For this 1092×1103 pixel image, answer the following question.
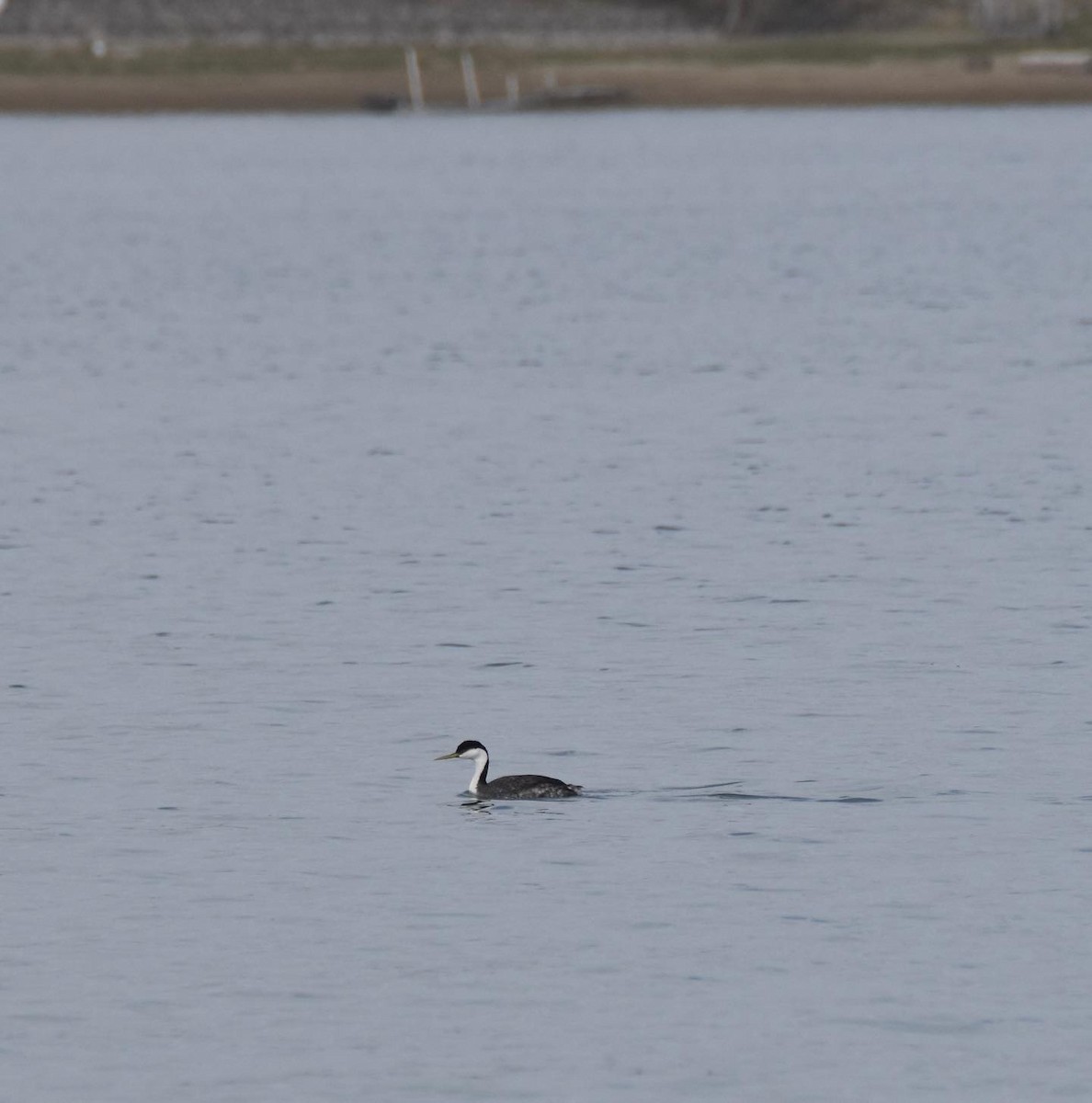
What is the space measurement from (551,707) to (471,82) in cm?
11512

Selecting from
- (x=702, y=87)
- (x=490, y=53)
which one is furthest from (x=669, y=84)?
(x=490, y=53)

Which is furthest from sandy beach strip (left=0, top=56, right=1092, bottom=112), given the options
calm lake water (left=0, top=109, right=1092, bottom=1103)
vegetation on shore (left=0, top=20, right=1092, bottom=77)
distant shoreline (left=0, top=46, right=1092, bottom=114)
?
calm lake water (left=0, top=109, right=1092, bottom=1103)

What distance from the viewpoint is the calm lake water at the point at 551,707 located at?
1499cm

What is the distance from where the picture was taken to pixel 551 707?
73.9ft

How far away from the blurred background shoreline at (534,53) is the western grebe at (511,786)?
111m

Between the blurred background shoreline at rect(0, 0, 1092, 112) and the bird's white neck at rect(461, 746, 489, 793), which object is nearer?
the bird's white neck at rect(461, 746, 489, 793)

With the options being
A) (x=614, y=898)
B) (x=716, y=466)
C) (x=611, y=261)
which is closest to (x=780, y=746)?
(x=614, y=898)

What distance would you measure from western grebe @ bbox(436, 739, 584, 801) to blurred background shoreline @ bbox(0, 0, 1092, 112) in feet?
363

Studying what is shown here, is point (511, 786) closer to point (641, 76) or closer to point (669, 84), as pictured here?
point (641, 76)

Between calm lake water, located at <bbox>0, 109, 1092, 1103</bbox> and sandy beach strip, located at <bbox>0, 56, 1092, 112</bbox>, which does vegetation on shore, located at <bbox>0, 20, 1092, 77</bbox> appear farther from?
calm lake water, located at <bbox>0, 109, 1092, 1103</bbox>

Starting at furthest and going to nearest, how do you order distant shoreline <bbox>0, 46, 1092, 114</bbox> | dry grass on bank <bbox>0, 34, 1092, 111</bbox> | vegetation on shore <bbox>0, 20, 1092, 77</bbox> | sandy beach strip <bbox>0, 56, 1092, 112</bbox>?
vegetation on shore <bbox>0, 20, 1092, 77</bbox>
dry grass on bank <bbox>0, 34, 1092, 111</bbox>
distant shoreline <bbox>0, 46, 1092, 114</bbox>
sandy beach strip <bbox>0, 56, 1092, 112</bbox>

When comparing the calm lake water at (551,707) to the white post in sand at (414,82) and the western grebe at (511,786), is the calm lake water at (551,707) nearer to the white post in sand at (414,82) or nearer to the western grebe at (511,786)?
the western grebe at (511,786)

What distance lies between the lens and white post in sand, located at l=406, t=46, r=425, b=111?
134000mm

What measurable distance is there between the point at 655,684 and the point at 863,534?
7723 mm
